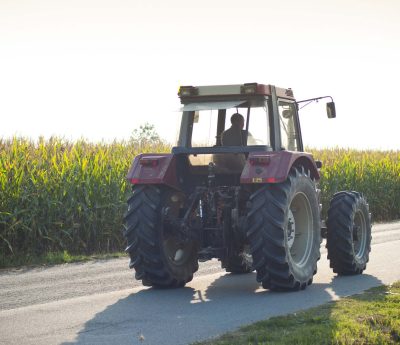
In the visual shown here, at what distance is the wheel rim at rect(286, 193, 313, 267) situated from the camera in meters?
9.82

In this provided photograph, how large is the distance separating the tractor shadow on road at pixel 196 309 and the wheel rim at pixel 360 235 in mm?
623

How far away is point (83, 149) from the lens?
18188 millimetres

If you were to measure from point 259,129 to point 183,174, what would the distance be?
3.72 feet

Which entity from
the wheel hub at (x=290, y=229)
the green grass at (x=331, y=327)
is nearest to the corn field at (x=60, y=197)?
the wheel hub at (x=290, y=229)

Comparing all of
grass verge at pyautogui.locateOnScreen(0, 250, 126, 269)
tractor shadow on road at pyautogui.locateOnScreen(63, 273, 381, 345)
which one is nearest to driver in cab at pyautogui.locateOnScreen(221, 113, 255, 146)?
tractor shadow on road at pyautogui.locateOnScreen(63, 273, 381, 345)

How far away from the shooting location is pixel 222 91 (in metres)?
9.78

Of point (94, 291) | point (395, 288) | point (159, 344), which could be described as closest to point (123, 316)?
point (159, 344)

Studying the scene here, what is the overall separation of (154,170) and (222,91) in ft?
4.28

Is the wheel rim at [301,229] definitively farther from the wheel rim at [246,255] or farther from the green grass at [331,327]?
the green grass at [331,327]

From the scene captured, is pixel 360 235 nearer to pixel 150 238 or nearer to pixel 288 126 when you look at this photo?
pixel 288 126

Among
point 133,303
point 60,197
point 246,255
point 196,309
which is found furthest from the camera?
point 60,197

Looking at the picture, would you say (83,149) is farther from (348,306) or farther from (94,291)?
(348,306)

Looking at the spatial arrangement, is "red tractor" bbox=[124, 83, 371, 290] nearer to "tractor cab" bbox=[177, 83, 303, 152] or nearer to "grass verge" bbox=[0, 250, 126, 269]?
"tractor cab" bbox=[177, 83, 303, 152]

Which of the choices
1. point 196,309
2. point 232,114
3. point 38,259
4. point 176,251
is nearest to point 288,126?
point 232,114
